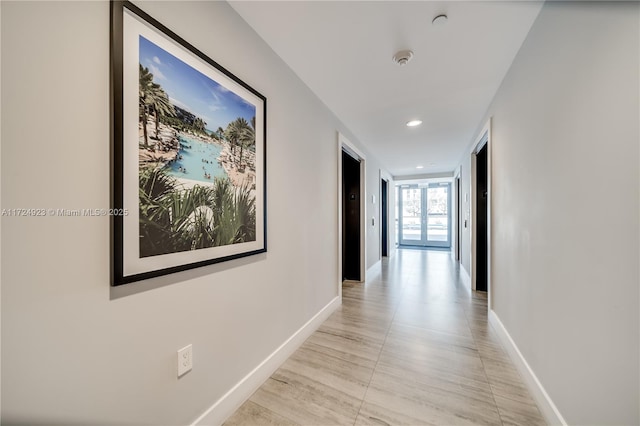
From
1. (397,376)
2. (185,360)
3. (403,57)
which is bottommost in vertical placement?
(397,376)

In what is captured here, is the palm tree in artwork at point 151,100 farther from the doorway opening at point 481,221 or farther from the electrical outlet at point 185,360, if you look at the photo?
the doorway opening at point 481,221

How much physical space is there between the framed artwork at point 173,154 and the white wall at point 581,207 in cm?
166

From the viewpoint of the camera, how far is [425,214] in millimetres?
8688

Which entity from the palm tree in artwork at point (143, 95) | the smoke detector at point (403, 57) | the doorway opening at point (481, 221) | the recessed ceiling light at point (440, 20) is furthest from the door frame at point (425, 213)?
the palm tree in artwork at point (143, 95)

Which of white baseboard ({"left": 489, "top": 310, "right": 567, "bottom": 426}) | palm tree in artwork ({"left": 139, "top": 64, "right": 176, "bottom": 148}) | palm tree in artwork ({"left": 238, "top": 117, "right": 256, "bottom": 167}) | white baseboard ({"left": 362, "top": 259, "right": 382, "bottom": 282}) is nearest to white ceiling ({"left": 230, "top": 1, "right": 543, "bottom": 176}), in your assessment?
palm tree in artwork ({"left": 238, "top": 117, "right": 256, "bottom": 167})

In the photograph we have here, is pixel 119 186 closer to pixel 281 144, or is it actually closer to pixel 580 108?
pixel 281 144

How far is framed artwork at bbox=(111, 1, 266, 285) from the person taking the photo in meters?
0.90

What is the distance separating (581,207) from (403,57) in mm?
1445

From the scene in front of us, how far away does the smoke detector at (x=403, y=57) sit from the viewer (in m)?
1.76

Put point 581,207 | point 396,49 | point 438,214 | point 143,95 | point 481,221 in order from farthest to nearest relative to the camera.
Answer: point 438,214
point 481,221
point 396,49
point 581,207
point 143,95

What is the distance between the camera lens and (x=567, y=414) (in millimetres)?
1175

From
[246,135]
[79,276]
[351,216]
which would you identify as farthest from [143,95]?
[351,216]

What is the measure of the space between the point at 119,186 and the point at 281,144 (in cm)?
117

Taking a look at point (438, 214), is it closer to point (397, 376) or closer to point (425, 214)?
point (425, 214)
